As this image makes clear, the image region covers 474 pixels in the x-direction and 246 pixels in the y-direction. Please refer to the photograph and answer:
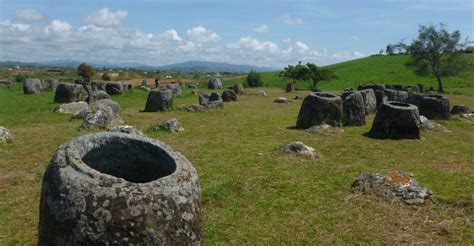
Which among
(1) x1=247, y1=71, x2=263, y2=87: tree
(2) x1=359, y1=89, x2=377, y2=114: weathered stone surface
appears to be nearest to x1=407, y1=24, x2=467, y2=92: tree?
(1) x1=247, y1=71, x2=263, y2=87: tree

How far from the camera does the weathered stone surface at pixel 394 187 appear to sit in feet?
31.9

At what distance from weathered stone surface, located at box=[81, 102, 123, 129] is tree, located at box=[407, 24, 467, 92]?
54546 millimetres

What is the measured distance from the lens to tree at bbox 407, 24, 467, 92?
62.8 metres

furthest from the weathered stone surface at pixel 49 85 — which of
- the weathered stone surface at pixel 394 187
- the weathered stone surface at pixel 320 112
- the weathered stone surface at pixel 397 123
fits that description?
the weathered stone surface at pixel 394 187

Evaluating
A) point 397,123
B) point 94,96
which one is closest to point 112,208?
point 397,123

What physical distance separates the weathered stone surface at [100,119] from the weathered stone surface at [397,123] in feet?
37.4

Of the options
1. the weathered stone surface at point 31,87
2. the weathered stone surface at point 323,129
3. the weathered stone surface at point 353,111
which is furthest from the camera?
the weathered stone surface at point 31,87

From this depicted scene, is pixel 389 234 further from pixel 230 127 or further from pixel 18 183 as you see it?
pixel 230 127

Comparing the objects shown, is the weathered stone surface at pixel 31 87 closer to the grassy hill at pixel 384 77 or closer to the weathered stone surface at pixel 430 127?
the weathered stone surface at pixel 430 127

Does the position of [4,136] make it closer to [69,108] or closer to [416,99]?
[69,108]

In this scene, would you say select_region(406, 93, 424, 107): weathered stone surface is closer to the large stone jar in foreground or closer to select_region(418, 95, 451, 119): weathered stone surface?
select_region(418, 95, 451, 119): weathered stone surface

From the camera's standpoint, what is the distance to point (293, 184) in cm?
1099

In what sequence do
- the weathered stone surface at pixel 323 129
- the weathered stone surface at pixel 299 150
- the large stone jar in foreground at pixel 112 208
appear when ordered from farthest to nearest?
the weathered stone surface at pixel 323 129 → the weathered stone surface at pixel 299 150 → the large stone jar in foreground at pixel 112 208

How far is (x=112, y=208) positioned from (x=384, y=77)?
2962 inches
